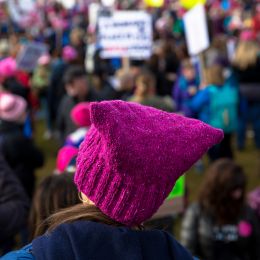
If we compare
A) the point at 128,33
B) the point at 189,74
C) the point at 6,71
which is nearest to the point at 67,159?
the point at 128,33

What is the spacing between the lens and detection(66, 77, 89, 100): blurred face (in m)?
5.24

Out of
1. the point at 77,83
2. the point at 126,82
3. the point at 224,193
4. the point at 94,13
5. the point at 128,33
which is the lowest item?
the point at 126,82

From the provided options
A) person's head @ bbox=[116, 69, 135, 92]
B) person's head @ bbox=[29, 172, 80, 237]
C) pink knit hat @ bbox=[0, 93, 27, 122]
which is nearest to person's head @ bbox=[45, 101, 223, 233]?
person's head @ bbox=[29, 172, 80, 237]

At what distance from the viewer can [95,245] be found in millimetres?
1124

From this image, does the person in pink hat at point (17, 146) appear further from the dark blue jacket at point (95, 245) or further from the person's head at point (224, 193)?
the dark blue jacket at point (95, 245)

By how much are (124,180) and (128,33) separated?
525cm

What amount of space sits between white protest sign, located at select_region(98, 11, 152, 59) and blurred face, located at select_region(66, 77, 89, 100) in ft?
3.76

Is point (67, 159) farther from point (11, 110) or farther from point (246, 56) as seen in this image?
point (246, 56)

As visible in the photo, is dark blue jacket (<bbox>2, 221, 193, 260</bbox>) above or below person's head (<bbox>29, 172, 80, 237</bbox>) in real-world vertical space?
above

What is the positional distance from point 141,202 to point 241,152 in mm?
6666

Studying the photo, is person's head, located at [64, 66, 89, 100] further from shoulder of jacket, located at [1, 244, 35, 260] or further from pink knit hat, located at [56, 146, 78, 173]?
shoulder of jacket, located at [1, 244, 35, 260]

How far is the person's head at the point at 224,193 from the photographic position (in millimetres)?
2826

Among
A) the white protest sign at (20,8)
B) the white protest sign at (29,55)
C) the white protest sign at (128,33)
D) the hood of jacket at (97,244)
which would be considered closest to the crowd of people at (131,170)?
the hood of jacket at (97,244)

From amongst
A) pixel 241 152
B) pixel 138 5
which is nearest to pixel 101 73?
pixel 241 152
